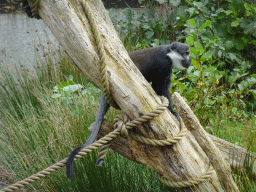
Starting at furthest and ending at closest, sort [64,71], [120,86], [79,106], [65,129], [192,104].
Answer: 1. [64,71]
2. [192,104]
3. [79,106]
4. [65,129]
5. [120,86]

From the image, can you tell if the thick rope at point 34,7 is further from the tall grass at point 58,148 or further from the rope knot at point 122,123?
the tall grass at point 58,148

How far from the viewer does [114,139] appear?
2.20 meters

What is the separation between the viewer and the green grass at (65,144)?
270 centimetres

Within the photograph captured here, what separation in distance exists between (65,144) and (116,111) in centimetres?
74

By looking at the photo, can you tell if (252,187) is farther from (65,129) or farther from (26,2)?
(26,2)

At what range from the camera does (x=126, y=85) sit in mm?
2041

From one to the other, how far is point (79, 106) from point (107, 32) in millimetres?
1612

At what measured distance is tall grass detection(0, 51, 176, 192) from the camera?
8.89 ft

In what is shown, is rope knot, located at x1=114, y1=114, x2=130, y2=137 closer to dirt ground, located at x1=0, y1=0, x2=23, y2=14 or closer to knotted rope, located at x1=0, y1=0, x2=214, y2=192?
knotted rope, located at x1=0, y1=0, x2=214, y2=192

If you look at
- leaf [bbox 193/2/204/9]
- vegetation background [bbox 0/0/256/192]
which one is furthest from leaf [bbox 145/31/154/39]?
leaf [bbox 193/2/204/9]

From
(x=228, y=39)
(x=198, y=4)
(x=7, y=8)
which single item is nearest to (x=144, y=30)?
(x=198, y=4)

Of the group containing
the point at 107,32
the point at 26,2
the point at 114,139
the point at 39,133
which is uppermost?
the point at 26,2

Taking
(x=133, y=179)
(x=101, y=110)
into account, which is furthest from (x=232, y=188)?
(x=101, y=110)

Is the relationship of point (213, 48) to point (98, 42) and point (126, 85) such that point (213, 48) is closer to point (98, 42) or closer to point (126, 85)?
point (126, 85)
